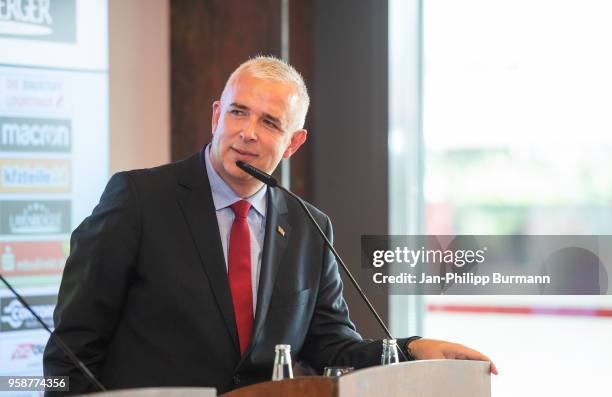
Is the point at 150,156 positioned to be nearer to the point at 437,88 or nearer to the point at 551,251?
the point at 437,88

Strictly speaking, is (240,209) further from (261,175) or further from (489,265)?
(489,265)

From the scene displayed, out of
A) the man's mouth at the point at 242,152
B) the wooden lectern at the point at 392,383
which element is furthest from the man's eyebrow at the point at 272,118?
the wooden lectern at the point at 392,383

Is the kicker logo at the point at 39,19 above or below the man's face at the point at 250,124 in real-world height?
above

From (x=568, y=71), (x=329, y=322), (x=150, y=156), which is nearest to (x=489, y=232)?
(x=568, y=71)

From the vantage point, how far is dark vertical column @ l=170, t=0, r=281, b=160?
3926 millimetres

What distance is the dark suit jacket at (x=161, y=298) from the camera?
7.21ft

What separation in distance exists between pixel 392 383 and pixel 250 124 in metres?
0.91

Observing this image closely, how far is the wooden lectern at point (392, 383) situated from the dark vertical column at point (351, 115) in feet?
5.73

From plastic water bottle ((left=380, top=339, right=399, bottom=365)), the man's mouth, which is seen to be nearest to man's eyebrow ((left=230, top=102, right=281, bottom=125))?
the man's mouth

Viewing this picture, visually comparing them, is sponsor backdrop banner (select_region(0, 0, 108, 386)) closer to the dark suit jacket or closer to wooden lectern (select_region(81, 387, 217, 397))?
the dark suit jacket

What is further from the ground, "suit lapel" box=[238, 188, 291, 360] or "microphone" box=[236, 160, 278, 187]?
"microphone" box=[236, 160, 278, 187]

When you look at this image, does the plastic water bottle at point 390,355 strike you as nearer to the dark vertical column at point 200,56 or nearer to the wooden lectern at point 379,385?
the wooden lectern at point 379,385

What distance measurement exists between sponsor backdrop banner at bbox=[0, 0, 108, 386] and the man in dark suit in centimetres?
130

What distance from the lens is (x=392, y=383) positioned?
162 cm
